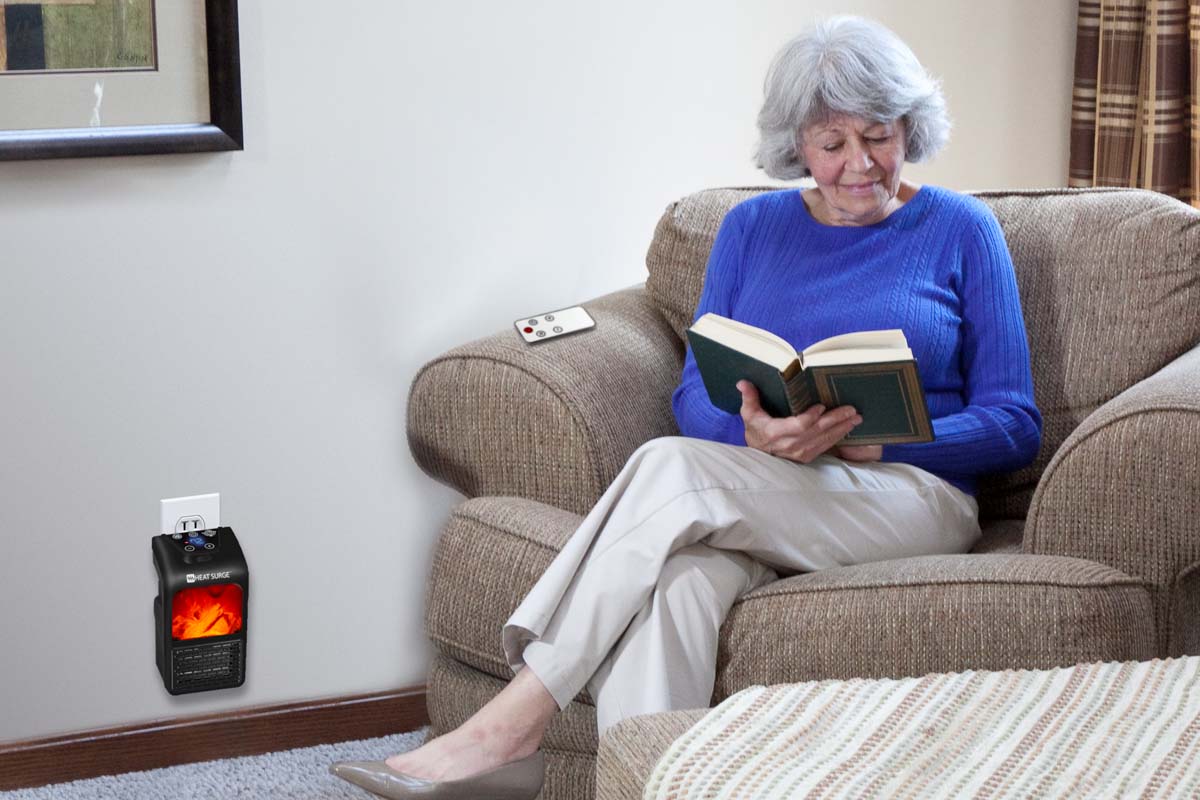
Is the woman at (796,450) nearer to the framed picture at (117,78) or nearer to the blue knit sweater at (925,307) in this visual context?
the blue knit sweater at (925,307)

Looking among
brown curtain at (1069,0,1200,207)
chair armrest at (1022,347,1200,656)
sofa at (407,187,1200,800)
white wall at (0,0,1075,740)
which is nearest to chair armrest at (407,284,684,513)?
sofa at (407,187,1200,800)

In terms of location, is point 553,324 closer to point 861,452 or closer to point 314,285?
point 314,285

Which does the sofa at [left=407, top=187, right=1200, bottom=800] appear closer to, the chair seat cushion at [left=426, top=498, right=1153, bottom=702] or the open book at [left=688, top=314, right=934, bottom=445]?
the chair seat cushion at [left=426, top=498, right=1153, bottom=702]

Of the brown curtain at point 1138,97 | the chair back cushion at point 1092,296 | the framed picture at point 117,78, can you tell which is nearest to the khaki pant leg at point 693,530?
the chair back cushion at point 1092,296

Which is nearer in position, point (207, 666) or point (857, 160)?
point (857, 160)

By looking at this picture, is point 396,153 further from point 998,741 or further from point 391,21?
point 998,741

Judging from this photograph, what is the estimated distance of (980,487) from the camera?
219 cm

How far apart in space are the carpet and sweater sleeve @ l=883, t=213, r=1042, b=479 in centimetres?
99

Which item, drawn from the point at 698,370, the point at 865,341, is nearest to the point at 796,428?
the point at 865,341

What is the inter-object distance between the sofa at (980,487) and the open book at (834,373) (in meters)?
0.17

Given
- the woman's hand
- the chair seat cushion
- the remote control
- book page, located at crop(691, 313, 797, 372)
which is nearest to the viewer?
the chair seat cushion

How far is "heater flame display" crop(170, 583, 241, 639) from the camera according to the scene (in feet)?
7.20

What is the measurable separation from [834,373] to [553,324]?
61 cm

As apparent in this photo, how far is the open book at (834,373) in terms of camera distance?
1.68 meters
